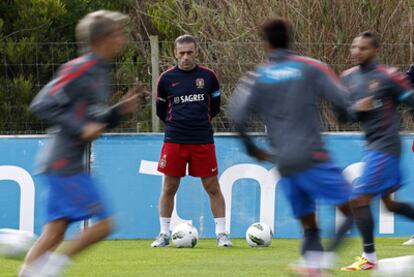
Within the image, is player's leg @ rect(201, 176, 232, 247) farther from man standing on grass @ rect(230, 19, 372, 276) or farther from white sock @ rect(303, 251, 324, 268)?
white sock @ rect(303, 251, 324, 268)

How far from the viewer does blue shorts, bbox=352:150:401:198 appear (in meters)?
9.95

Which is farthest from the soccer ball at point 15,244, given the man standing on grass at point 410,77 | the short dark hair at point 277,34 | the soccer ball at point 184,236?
the man standing on grass at point 410,77

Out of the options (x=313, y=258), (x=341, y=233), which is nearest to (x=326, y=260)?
(x=313, y=258)

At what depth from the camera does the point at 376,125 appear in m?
9.98

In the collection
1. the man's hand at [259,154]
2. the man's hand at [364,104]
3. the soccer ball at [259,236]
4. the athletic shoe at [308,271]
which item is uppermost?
the man's hand at [364,104]

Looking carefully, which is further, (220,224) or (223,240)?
(220,224)

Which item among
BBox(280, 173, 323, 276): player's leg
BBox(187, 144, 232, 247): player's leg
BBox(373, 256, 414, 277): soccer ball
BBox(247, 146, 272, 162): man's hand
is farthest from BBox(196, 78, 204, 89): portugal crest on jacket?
BBox(373, 256, 414, 277): soccer ball

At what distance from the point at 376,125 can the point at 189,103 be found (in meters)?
3.18

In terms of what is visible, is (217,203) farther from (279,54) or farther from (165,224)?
(279,54)

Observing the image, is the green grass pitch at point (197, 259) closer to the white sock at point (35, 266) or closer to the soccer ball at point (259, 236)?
the soccer ball at point (259, 236)

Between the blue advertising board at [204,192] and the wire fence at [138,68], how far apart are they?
1797 millimetres

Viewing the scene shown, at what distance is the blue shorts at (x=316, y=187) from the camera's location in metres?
7.90

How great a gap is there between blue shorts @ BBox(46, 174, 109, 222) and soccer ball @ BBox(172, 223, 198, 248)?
Result: 4.53m

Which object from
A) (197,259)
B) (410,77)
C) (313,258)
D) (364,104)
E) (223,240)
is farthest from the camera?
(223,240)
